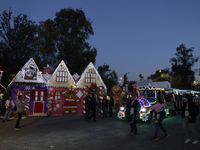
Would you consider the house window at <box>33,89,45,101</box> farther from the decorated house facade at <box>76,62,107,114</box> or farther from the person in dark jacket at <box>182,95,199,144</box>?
the person in dark jacket at <box>182,95,199,144</box>

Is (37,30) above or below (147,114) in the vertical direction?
above

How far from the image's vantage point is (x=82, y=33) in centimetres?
3369

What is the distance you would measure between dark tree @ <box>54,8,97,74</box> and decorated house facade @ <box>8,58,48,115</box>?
14.9 metres

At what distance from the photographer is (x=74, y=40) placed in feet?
108

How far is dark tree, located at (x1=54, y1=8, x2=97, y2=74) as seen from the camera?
31.7m

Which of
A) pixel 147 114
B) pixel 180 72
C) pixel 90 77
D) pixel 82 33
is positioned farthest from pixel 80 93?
pixel 180 72

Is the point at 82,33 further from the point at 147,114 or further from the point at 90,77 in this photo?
the point at 147,114

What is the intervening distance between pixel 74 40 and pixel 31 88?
1856 cm

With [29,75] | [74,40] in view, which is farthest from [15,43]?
[74,40]

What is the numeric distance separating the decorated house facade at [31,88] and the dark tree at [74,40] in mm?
14868

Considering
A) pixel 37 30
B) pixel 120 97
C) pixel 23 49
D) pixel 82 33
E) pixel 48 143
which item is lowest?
pixel 48 143

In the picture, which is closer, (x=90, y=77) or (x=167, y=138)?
(x=167, y=138)

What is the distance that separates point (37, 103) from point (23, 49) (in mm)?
8929

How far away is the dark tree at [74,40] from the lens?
104 ft
